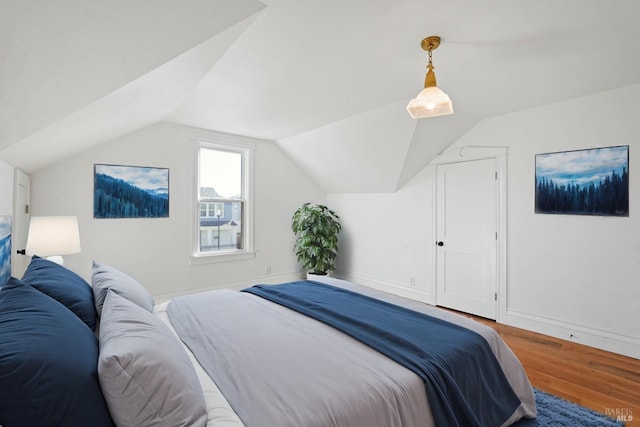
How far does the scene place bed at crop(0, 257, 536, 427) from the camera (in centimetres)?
88

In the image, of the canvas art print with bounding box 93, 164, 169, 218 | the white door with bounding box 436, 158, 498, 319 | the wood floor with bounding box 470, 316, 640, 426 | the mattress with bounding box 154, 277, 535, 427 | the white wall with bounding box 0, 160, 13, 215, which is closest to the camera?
the mattress with bounding box 154, 277, 535, 427

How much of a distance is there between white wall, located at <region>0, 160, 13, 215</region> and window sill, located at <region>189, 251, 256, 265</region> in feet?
7.04

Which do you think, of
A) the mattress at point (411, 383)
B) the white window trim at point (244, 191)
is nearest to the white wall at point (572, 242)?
the mattress at point (411, 383)

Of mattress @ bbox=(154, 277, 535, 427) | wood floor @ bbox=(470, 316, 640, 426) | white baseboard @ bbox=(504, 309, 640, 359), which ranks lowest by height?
wood floor @ bbox=(470, 316, 640, 426)

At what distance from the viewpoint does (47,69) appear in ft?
4.54

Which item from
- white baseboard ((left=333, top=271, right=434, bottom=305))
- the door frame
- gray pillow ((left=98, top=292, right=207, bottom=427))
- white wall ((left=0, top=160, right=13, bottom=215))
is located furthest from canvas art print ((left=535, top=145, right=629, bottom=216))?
Answer: white wall ((left=0, top=160, right=13, bottom=215))

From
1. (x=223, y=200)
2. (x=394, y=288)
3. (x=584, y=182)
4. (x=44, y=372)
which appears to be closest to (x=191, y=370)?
(x=44, y=372)

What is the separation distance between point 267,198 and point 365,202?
156 cm

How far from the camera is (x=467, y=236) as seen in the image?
3.96m

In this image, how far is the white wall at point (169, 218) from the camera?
11.2 feet

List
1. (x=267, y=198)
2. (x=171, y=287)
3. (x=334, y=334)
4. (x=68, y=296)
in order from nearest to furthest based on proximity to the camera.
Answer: (x=68, y=296)
(x=334, y=334)
(x=171, y=287)
(x=267, y=198)

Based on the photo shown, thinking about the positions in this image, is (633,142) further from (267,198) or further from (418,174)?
(267,198)

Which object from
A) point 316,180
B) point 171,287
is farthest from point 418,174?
point 171,287

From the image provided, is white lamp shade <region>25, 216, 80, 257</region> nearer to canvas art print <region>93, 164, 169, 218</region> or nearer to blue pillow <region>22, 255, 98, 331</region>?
blue pillow <region>22, 255, 98, 331</region>
